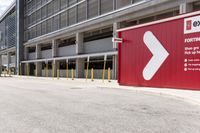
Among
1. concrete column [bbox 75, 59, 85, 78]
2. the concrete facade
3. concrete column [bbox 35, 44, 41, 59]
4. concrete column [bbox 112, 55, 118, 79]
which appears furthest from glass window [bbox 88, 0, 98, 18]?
concrete column [bbox 35, 44, 41, 59]

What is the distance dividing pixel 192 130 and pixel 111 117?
2.27 meters

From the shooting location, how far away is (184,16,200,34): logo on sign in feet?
47.9

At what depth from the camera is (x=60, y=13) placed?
42.6m

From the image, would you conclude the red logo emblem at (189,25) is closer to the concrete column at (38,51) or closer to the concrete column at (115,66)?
the concrete column at (115,66)

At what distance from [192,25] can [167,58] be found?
2.47 meters

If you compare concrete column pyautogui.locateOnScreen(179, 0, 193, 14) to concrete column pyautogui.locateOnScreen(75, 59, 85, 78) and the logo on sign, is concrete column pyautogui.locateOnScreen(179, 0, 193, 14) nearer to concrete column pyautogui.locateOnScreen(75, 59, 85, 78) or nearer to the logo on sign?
the logo on sign

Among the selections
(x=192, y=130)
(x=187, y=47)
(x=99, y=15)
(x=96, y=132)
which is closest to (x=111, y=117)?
(x=96, y=132)

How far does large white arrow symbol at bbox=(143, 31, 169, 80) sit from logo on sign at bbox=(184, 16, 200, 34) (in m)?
1.94

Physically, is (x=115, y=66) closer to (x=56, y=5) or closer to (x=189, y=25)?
(x=189, y=25)

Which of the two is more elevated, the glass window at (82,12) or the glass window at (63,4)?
the glass window at (63,4)

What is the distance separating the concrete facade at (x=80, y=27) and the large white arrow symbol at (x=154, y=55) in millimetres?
4802

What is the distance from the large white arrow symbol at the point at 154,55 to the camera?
1686 centimetres

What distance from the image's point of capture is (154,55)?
1742cm

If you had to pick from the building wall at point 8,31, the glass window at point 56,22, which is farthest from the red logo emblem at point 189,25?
the building wall at point 8,31
